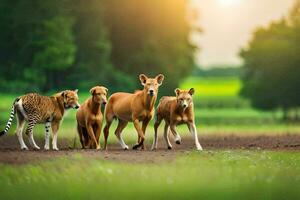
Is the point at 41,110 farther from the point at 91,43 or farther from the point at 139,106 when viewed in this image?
the point at 91,43

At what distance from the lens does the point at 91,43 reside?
63281mm

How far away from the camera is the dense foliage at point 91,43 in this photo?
57219mm

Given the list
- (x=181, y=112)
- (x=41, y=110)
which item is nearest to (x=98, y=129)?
(x=41, y=110)

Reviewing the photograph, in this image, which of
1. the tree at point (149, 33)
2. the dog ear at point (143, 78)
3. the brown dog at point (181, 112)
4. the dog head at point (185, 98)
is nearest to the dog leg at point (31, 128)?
the dog ear at point (143, 78)

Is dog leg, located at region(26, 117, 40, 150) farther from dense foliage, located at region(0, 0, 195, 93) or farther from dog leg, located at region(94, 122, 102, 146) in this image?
dense foliage, located at region(0, 0, 195, 93)

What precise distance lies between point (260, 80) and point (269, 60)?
4.56ft

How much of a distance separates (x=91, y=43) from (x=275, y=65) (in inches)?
487

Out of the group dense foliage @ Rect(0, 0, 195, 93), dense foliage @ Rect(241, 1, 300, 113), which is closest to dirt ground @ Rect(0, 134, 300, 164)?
dense foliage @ Rect(241, 1, 300, 113)

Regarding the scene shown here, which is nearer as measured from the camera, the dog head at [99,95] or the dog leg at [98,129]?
the dog head at [99,95]

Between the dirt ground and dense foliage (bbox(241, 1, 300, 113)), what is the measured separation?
2397 cm

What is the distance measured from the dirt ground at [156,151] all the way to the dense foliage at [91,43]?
28420mm

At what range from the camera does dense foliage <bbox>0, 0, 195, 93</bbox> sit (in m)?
57.2

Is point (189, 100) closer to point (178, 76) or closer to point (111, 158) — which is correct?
point (111, 158)

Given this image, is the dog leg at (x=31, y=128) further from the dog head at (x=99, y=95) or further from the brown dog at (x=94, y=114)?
the dog head at (x=99, y=95)
